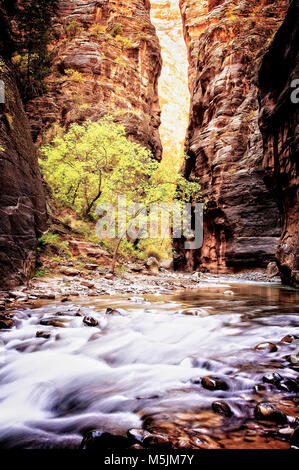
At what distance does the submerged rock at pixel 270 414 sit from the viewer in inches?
74.2

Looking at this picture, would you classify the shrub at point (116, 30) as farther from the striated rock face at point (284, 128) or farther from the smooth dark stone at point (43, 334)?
the smooth dark stone at point (43, 334)

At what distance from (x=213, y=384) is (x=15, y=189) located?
7715mm

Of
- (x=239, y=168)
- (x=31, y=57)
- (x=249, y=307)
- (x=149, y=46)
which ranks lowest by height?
(x=249, y=307)

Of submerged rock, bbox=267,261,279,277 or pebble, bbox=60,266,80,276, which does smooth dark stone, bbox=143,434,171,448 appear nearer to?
pebble, bbox=60,266,80,276

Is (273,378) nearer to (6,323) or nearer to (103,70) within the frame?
(6,323)

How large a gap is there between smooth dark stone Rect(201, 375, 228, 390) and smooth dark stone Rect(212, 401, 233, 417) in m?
0.34

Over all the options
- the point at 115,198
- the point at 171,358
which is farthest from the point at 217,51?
Answer: the point at 171,358

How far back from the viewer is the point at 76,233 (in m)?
14.1

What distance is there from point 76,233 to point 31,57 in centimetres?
1706

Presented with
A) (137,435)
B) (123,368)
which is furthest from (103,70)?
(137,435)

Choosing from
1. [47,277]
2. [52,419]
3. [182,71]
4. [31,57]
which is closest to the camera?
[52,419]

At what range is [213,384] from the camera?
247 cm
